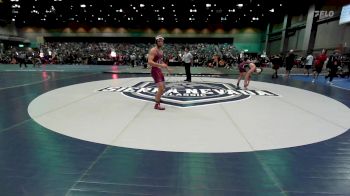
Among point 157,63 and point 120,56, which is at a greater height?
point 157,63

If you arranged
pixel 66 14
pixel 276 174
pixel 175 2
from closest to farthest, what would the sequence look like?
1. pixel 276 174
2. pixel 175 2
3. pixel 66 14

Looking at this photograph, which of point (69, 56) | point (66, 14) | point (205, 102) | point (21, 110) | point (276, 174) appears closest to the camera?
point (276, 174)

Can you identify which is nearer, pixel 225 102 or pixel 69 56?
pixel 225 102

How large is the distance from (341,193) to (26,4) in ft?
113

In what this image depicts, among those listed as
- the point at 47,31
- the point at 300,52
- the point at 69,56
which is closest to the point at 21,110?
the point at 69,56

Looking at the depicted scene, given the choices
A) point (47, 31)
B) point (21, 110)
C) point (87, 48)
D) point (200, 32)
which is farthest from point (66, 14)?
point (21, 110)

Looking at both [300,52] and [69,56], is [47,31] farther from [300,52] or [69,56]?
[300,52]

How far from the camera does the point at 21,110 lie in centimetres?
510

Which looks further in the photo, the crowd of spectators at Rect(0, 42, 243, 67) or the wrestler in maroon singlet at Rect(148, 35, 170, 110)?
the crowd of spectators at Rect(0, 42, 243, 67)

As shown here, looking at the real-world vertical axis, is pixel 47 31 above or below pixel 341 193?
above

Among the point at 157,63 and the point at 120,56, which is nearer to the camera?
the point at 157,63

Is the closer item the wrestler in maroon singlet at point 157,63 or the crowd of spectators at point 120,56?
the wrestler in maroon singlet at point 157,63

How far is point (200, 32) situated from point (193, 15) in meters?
8.37

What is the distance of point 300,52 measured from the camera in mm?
27359
